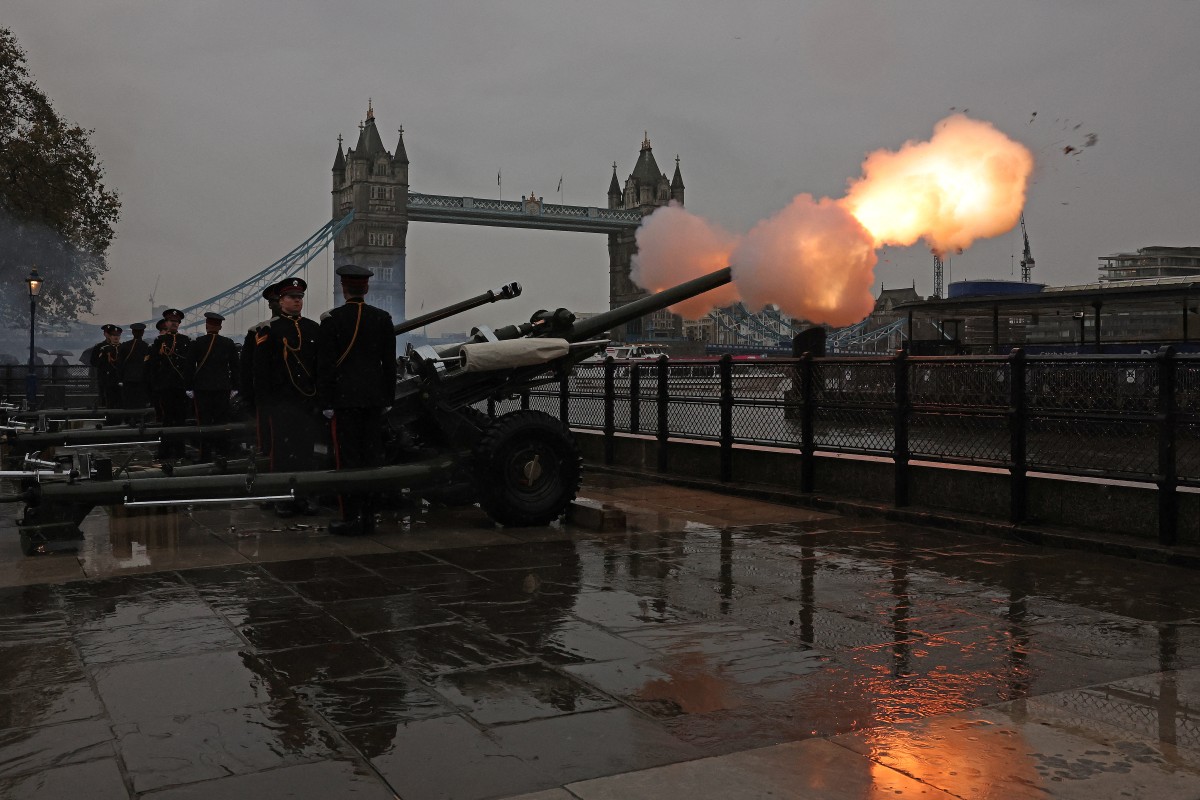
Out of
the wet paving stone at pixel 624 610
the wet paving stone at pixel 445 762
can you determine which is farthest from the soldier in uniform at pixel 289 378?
the wet paving stone at pixel 445 762

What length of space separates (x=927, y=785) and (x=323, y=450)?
645 centimetres

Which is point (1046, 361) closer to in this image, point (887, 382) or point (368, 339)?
point (887, 382)

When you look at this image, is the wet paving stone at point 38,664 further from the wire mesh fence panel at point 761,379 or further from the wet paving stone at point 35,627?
the wire mesh fence panel at point 761,379

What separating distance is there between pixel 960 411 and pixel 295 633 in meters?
5.66

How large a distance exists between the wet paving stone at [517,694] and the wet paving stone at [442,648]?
0.44ft

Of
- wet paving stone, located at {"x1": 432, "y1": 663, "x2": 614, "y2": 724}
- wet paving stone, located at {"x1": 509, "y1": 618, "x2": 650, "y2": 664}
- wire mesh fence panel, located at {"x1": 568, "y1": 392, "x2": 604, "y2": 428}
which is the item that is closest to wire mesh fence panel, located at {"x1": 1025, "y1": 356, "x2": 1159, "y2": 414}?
wet paving stone, located at {"x1": 509, "y1": 618, "x2": 650, "y2": 664}

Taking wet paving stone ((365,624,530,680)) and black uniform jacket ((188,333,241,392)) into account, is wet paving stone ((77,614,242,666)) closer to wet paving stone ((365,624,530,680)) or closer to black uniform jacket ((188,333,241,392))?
wet paving stone ((365,624,530,680))

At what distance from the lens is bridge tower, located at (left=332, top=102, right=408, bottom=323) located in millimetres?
109688

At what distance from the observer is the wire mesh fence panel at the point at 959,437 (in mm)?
8398

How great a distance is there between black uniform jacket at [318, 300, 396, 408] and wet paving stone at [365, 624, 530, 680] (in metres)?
3.09

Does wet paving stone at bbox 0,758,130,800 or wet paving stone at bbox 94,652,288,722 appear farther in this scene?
wet paving stone at bbox 94,652,288,722

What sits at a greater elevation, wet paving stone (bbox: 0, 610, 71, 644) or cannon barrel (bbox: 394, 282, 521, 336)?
cannon barrel (bbox: 394, 282, 521, 336)

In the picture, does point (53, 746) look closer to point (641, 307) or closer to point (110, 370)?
point (641, 307)

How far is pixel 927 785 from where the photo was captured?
10.9ft
